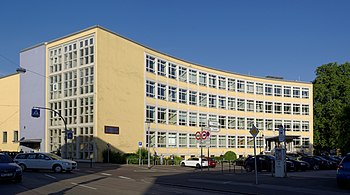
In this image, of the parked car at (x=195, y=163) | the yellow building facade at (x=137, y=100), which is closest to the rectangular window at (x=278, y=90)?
the yellow building facade at (x=137, y=100)

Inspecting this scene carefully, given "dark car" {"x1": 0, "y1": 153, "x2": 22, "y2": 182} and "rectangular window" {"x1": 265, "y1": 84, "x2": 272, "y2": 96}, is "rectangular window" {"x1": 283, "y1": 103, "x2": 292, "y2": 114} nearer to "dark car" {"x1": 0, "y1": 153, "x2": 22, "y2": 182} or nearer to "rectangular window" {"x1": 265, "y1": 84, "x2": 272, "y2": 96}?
"rectangular window" {"x1": 265, "y1": 84, "x2": 272, "y2": 96}

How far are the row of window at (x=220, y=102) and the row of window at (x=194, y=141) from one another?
497 cm

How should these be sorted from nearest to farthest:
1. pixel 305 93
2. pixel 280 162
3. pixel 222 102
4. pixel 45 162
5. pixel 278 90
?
pixel 280 162 → pixel 45 162 → pixel 222 102 → pixel 278 90 → pixel 305 93

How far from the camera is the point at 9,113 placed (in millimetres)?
67500

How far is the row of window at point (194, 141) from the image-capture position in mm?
60781

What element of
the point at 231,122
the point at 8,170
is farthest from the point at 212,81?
A: the point at 8,170

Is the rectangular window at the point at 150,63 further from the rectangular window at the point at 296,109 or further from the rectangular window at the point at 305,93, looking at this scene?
the rectangular window at the point at 305,93

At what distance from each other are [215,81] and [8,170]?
55.5 metres

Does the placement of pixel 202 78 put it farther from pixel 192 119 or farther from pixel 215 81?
pixel 192 119

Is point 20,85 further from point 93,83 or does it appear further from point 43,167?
point 43,167

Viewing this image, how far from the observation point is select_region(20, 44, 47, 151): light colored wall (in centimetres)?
5997

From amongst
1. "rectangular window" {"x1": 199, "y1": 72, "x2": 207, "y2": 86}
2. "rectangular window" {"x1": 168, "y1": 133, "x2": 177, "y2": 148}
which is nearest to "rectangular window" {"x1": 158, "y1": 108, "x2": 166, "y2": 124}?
"rectangular window" {"x1": 168, "y1": 133, "x2": 177, "y2": 148}

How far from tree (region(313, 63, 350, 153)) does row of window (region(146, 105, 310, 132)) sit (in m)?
3.07

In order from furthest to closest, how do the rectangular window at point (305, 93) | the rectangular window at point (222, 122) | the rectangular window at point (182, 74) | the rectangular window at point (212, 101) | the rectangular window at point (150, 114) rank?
the rectangular window at point (305, 93) → the rectangular window at point (222, 122) → the rectangular window at point (212, 101) → the rectangular window at point (182, 74) → the rectangular window at point (150, 114)
